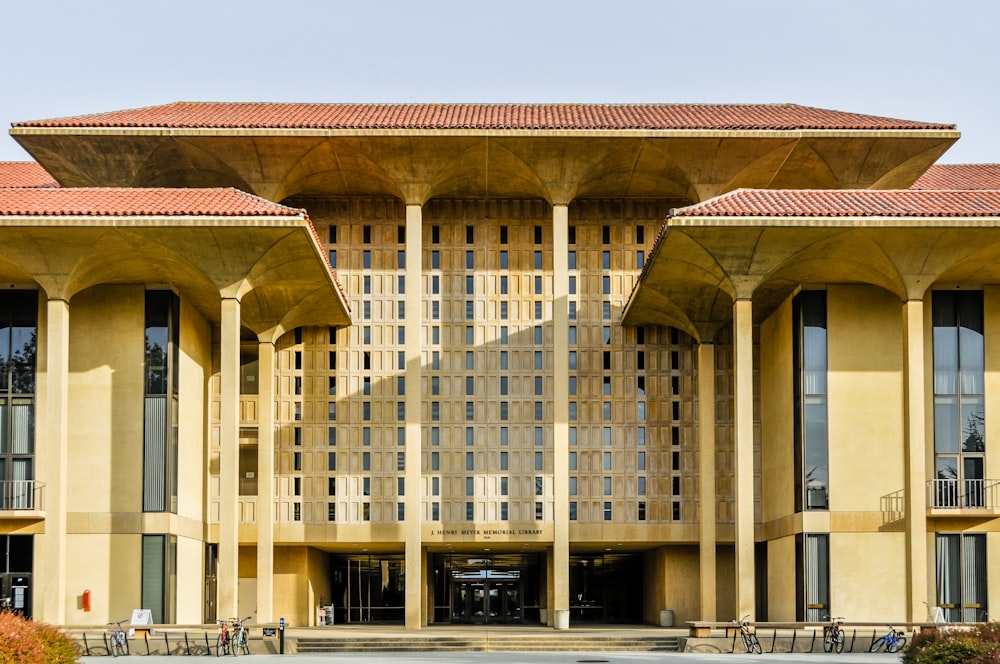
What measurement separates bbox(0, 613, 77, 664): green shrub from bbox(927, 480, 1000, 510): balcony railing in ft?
77.6

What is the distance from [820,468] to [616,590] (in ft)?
50.0

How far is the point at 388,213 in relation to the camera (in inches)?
1668

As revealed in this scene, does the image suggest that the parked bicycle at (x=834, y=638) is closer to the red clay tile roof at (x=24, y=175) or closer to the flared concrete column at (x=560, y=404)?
the flared concrete column at (x=560, y=404)

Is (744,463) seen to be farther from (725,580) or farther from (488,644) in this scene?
(725,580)

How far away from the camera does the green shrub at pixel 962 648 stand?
62.3 ft

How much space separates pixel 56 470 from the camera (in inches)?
→ 1314

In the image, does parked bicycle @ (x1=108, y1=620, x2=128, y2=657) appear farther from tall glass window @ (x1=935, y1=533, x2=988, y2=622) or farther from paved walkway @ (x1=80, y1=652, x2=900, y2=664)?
tall glass window @ (x1=935, y1=533, x2=988, y2=622)

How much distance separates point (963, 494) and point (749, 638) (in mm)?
8479

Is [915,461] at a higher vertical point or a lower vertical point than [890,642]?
higher

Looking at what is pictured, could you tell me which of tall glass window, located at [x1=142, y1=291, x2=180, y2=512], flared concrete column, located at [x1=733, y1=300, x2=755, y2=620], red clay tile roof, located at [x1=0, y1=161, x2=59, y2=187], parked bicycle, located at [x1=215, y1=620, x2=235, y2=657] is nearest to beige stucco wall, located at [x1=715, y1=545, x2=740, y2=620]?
flared concrete column, located at [x1=733, y1=300, x2=755, y2=620]

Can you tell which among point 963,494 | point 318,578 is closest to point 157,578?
point 318,578

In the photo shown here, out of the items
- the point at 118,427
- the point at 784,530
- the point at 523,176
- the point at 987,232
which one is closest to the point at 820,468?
the point at 784,530

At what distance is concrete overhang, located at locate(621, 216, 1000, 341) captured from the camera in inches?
1273

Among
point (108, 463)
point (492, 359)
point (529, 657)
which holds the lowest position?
point (529, 657)
